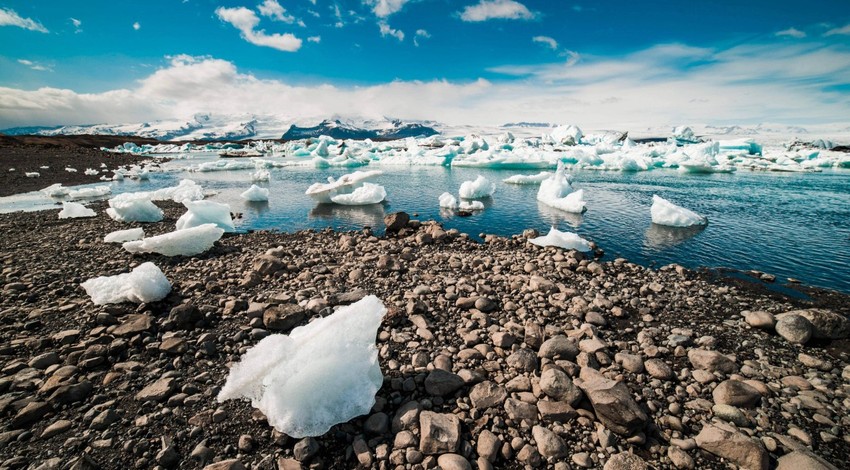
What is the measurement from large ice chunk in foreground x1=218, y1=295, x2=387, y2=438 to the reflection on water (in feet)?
28.7

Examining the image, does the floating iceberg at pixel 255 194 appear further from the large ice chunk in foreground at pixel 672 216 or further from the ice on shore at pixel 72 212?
the large ice chunk in foreground at pixel 672 216

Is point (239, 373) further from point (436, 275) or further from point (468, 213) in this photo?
point (468, 213)

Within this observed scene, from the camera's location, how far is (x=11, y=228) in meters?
9.50

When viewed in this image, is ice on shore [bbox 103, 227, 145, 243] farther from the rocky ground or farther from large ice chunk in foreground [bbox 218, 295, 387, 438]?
large ice chunk in foreground [bbox 218, 295, 387, 438]

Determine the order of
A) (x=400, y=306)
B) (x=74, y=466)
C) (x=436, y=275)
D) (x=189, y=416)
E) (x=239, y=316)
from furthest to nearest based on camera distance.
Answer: (x=436, y=275) < (x=400, y=306) < (x=239, y=316) < (x=189, y=416) < (x=74, y=466)

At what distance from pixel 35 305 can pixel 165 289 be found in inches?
71.2

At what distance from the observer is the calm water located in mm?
8188

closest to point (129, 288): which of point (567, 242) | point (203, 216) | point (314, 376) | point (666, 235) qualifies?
point (314, 376)

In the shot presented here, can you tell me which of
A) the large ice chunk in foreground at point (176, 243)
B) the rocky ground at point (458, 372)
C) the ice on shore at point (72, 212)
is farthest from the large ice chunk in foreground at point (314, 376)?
the ice on shore at point (72, 212)

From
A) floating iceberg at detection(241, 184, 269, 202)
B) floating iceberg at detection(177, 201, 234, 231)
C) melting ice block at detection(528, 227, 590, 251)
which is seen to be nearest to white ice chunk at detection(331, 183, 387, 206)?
floating iceberg at detection(241, 184, 269, 202)

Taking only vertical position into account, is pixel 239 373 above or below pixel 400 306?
above

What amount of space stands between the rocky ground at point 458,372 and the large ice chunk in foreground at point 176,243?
2.65 feet

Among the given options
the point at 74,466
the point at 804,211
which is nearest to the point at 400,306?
the point at 74,466

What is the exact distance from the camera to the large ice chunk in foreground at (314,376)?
2.84 meters
